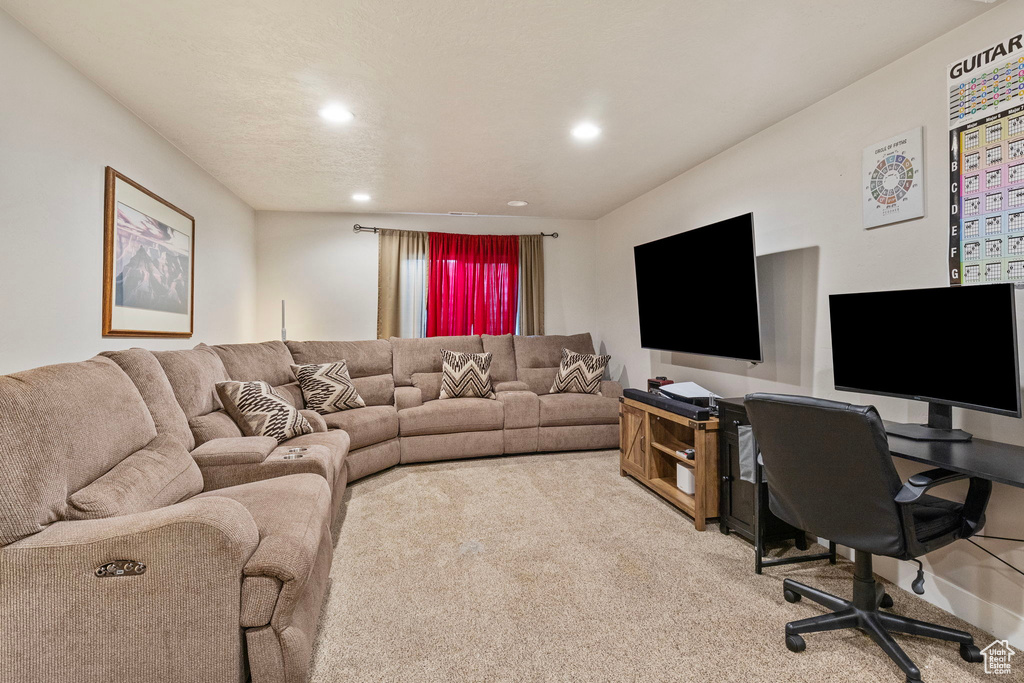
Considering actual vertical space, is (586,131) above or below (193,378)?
above

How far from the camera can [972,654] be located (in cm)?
160

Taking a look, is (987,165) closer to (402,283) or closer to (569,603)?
(569,603)

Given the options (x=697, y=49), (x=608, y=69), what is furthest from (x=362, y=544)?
(x=697, y=49)

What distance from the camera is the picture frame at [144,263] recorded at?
2.46 m

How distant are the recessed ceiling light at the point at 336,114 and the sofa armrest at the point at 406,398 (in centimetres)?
235

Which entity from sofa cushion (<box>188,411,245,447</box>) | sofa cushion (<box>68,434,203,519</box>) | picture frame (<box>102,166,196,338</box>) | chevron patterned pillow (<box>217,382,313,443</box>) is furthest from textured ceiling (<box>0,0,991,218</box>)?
sofa cushion (<box>68,434,203,519</box>)

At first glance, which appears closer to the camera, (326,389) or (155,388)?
(155,388)

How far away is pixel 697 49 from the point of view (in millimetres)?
2037

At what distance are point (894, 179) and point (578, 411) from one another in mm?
2770

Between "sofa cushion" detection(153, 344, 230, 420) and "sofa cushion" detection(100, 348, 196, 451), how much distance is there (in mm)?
192

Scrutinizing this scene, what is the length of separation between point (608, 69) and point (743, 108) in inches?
Result: 38.1

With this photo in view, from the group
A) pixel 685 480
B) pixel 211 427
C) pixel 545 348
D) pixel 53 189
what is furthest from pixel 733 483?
pixel 53 189

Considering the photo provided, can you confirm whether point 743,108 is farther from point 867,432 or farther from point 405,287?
point 405,287

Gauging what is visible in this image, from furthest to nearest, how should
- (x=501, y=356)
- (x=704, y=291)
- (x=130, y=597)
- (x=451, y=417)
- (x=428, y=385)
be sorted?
(x=501, y=356)
(x=428, y=385)
(x=451, y=417)
(x=704, y=291)
(x=130, y=597)
